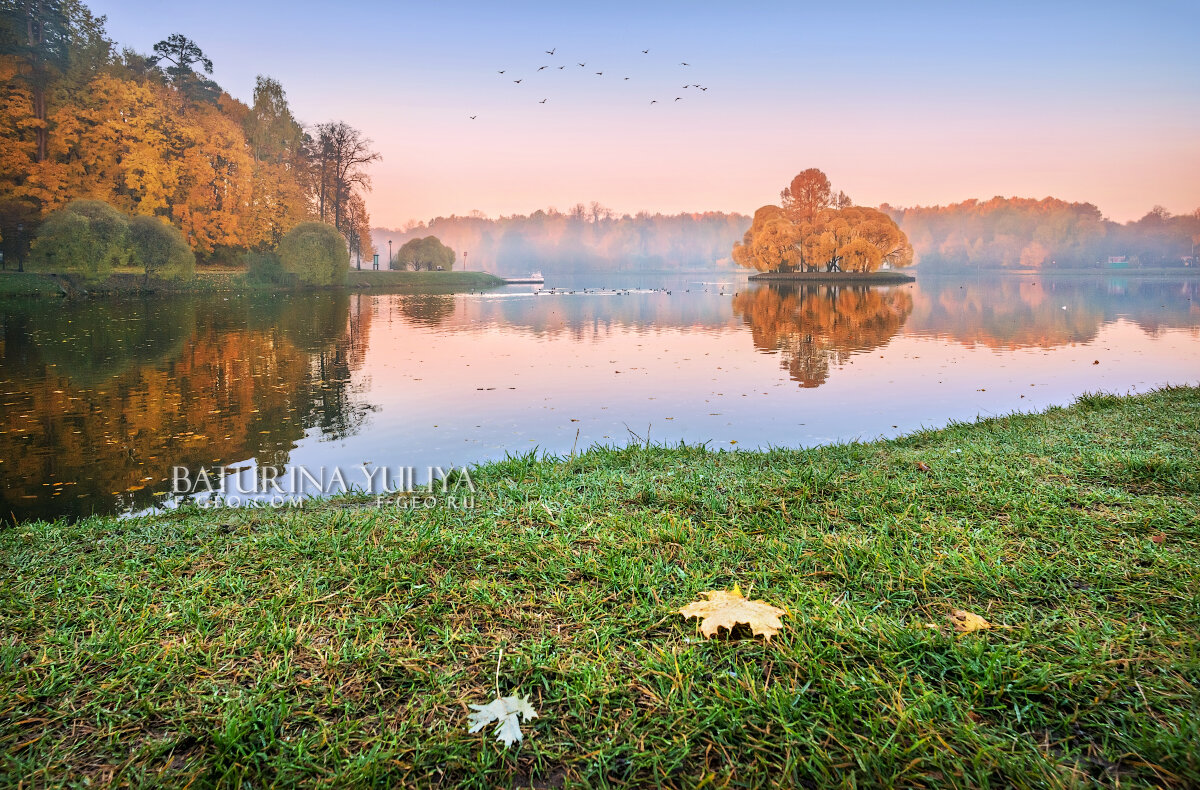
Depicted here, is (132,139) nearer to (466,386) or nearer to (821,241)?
(466,386)

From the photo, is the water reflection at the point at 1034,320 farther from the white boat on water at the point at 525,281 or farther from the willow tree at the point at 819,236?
the white boat on water at the point at 525,281

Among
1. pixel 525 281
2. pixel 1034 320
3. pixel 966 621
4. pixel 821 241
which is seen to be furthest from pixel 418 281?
pixel 966 621

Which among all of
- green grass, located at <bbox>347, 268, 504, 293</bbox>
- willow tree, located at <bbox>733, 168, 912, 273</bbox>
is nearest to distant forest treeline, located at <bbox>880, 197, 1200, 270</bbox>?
willow tree, located at <bbox>733, 168, 912, 273</bbox>

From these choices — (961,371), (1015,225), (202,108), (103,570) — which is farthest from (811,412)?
(1015,225)

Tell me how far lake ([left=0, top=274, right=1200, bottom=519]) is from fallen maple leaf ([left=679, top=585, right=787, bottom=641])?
384 centimetres

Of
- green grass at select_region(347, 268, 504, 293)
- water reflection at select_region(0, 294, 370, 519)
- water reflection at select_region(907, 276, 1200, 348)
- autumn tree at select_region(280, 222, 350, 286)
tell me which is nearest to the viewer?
water reflection at select_region(0, 294, 370, 519)

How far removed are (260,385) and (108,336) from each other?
8.97m

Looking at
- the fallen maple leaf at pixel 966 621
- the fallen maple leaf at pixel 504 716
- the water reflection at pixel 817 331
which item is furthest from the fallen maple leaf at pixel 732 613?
the water reflection at pixel 817 331

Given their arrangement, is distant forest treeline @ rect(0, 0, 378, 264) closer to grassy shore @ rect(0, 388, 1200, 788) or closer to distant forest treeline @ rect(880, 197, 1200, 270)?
grassy shore @ rect(0, 388, 1200, 788)

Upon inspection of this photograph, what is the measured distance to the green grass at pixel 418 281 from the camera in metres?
56.1

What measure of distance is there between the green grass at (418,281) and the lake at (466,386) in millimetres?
34757

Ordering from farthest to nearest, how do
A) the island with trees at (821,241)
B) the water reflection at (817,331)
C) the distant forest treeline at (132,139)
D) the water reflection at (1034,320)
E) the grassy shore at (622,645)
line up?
the island with trees at (821,241)
the distant forest treeline at (132,139)
the water reflection at (1034,320)
the water reflection at (817,331)
the grassy shore at (622,645)

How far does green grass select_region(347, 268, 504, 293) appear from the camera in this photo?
56.1 metres

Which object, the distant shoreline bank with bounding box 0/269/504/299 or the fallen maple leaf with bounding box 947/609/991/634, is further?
the distant shoreline bank with bounding box 0/269/504/299
